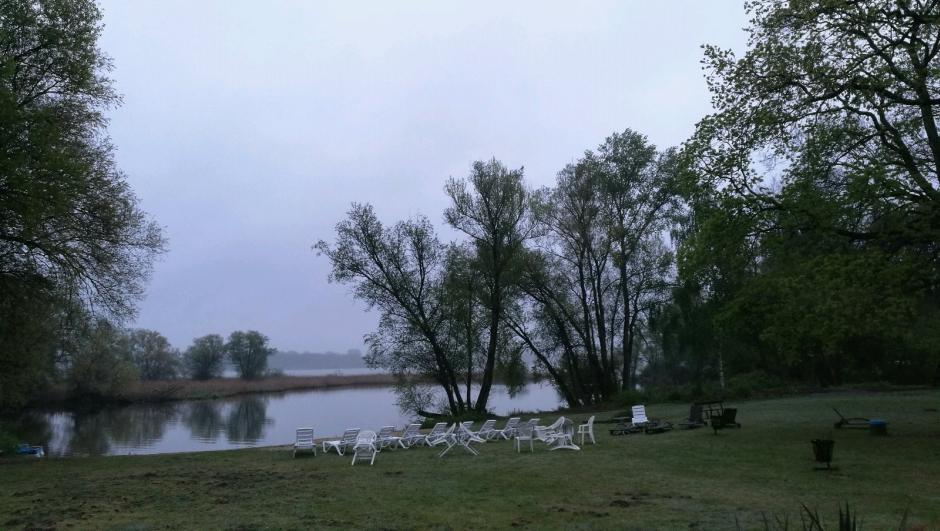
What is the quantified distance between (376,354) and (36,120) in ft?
70.1

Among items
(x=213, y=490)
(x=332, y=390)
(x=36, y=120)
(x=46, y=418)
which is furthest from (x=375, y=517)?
(x=332, y=390)

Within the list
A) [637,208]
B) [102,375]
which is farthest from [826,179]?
[102,375]

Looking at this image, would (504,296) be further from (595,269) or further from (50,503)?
(50,503)

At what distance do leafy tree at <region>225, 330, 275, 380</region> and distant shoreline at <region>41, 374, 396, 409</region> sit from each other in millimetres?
1264

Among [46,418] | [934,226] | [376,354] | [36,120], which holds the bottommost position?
[46,418]

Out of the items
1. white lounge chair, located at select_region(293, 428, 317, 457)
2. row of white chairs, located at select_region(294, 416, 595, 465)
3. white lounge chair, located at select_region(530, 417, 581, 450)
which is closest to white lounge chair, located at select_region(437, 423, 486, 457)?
row of white chairs, located at select_region(294, 416, 595, 465)

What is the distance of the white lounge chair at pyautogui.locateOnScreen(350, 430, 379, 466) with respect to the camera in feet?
54.8

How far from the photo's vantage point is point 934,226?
15781mm

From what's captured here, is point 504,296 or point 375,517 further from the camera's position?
point 504,296

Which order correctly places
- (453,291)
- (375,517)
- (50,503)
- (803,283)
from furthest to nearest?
1. (453,291)
2. (803,283)
3. (50,503)
4. (375,517)

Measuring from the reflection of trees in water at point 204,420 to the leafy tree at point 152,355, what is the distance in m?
10.7

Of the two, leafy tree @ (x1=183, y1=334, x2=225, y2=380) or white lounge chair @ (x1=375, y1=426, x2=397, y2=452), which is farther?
leafy tree @ (x1=183, y1=334, x2=225, y2=380)

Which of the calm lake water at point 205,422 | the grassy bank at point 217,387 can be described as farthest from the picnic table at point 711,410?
the grassy bank at point 217,387

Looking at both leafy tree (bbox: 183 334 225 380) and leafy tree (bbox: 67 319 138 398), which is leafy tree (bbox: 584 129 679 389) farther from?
leafy tree (bbox: 183 334 225 380)
